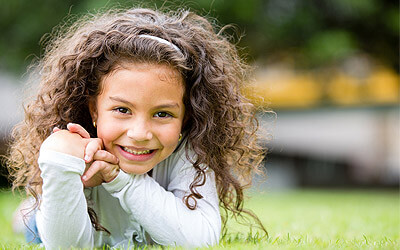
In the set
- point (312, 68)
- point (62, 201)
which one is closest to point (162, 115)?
point (62, 201)

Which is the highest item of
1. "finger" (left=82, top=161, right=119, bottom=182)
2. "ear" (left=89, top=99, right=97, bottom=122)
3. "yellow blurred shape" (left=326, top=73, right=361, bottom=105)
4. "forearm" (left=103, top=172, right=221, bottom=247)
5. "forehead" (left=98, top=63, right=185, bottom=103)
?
"yellow blurred shape" (left=326, top=73, right=361, bottom=105)

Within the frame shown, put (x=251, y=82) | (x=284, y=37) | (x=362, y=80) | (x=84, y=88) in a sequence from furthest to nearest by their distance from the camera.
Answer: (x=362, y=80), (x=284, y=37), (x=251, y=82), (x=84, y=88)

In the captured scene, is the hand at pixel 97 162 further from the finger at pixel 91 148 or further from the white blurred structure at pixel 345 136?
the white blurred structure at pixel 345 136

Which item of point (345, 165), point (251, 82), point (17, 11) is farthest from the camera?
point (345, 165)

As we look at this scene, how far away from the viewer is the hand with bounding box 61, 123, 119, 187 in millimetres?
2713

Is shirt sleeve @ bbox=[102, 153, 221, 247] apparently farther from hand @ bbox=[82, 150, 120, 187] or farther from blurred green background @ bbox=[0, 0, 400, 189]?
blurred green background @ bbox=[0, 0, 400, 189]

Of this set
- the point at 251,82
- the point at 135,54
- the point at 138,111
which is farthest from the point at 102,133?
the point at 251,82

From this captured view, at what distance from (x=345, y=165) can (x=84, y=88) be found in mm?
16839

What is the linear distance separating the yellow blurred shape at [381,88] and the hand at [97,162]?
45.6 ft

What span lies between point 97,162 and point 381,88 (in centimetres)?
1736

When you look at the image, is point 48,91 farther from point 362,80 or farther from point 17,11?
point 362,80

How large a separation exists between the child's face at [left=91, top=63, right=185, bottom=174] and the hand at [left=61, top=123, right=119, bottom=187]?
72 mm

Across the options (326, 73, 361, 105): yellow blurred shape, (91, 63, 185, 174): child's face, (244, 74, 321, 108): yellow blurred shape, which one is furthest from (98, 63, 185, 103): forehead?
(244, 74, 321, 108): yellow blurred shape

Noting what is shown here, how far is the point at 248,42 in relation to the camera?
1264cm
